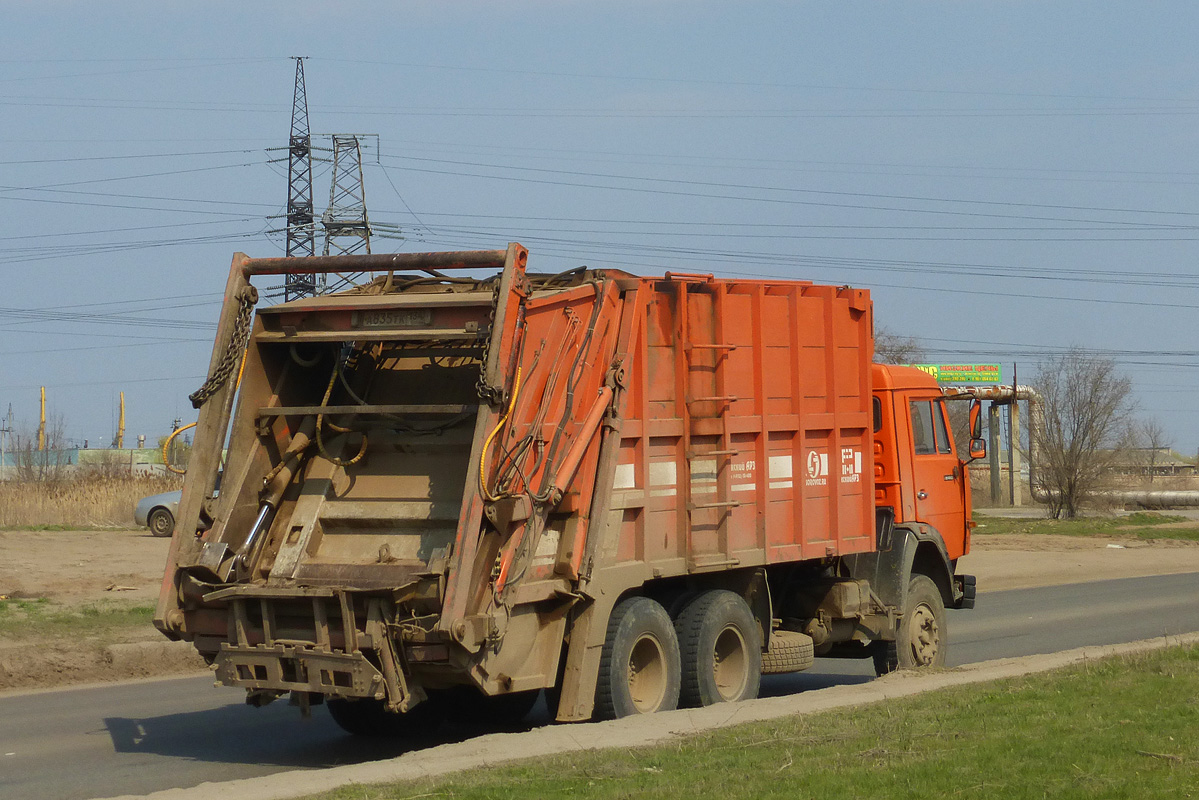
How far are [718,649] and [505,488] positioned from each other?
2.85m

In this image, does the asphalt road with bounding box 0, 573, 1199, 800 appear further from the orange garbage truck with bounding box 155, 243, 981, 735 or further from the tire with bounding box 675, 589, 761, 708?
the tire with bounding box 675, 589, 761, 708

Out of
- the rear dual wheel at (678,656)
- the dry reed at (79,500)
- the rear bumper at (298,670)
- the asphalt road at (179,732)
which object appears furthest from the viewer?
the dry reed at (79,500)

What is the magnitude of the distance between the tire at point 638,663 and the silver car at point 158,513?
22.3 m

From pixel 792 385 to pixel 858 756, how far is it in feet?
12.6

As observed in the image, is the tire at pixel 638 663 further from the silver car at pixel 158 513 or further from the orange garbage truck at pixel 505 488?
the silver car at pixel 158 513

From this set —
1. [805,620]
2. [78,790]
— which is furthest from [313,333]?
[805,620]

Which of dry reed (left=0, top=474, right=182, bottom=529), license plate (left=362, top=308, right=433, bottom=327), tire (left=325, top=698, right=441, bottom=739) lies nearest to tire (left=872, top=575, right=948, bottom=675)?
tire (left=325, top=698, right=441, bottom=739)

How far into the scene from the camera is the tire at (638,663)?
9.11 meters

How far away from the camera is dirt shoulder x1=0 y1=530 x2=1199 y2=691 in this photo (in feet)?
45.1

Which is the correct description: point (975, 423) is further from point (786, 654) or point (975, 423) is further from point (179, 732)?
point (179, 732)

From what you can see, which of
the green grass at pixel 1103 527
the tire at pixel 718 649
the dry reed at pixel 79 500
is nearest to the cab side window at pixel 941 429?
the tire at pixel 718 649

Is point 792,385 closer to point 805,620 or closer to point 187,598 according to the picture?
point 805,620

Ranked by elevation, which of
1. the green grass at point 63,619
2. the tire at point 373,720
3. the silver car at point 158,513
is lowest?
the tire at point 373,720

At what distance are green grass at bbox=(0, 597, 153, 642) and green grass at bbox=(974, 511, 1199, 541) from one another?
77.3 feet
